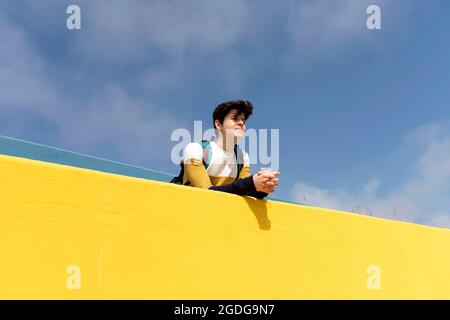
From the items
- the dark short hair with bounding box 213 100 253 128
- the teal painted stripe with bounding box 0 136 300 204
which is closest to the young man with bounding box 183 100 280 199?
the dark short hair with bounding box 213 100 253 128

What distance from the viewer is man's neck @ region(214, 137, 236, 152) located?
2.44 m

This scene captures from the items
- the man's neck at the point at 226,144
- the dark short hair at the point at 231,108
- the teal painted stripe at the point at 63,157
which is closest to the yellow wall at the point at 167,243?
the man's neck at the point at 226,144

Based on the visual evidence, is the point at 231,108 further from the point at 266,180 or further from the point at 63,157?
the point at 63,157

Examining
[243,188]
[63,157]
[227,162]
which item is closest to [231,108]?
[227,162]

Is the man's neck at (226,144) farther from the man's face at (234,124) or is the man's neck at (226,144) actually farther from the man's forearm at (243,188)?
the man's forearm at (243,188)

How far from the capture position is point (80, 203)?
1.56 meters

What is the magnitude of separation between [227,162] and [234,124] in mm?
211

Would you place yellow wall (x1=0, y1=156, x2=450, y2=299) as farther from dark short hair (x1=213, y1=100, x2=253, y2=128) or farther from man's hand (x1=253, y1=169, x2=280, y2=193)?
dark short hair (x1=213, y1=100, x2=253, y2=128)

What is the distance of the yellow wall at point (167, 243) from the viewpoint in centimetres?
144

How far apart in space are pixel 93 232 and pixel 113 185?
0.60ft

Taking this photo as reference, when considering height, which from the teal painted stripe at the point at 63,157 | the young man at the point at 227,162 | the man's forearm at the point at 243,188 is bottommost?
the man's forearm at the point at 243,188

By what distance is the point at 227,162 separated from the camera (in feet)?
7.87
